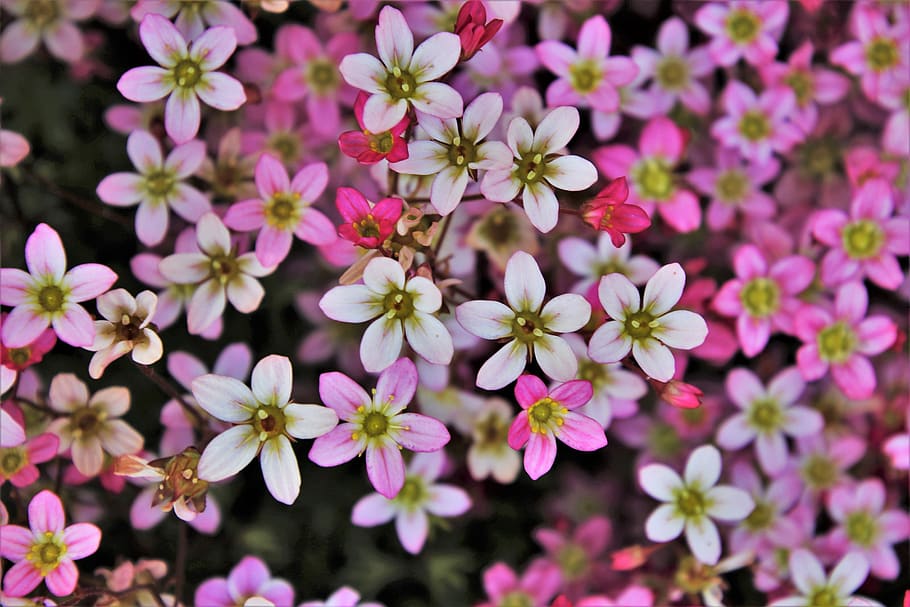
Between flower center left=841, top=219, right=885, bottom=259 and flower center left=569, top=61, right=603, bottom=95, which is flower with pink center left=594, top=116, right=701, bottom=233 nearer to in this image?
flower center left=569, top=61, right=603, bottom=95

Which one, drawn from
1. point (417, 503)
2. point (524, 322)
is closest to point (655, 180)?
point (524, 322)

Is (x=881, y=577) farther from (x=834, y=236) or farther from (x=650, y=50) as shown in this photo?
(x=650, y=50)

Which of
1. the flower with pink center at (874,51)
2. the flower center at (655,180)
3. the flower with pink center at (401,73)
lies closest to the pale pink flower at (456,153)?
the flower with pink center at (401,73)

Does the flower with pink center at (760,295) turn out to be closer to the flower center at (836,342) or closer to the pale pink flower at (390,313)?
the flower center at (836,342)

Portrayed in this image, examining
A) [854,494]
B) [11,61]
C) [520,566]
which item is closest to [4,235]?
[11,61]

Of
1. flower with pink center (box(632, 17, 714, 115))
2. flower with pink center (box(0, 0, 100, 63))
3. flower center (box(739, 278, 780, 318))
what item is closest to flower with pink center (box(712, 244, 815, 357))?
flower center (box(739, 278, 780, 318))

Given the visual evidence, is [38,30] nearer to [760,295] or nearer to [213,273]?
[213,273]
